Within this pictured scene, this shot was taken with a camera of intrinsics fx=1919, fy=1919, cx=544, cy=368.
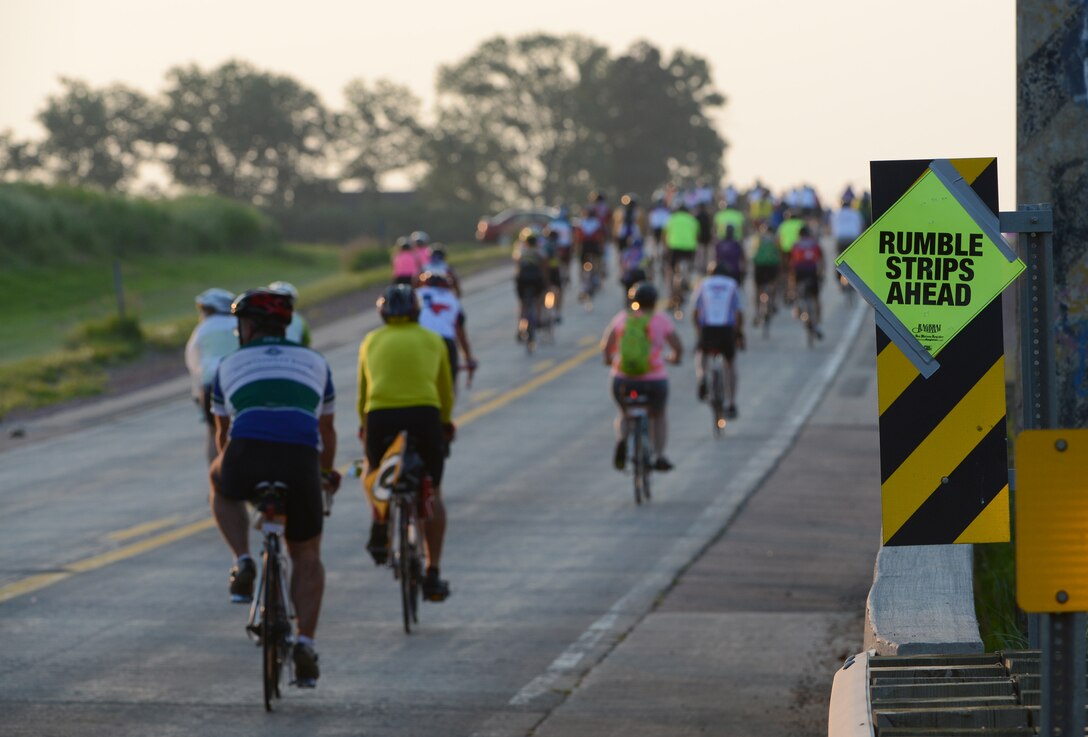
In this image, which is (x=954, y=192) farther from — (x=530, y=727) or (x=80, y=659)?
(x=80, y=659)

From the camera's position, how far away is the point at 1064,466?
4.12 m

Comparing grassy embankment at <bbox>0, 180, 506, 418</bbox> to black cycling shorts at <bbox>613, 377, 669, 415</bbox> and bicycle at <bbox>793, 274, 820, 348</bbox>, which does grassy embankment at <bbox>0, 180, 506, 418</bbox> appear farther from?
black cycling shorts at <bbox>613, 377, 669, 415</bbox>

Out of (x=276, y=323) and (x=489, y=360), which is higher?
(x=276, y=323)

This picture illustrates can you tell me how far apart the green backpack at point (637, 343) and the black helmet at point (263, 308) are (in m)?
7.55

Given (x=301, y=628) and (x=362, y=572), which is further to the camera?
(x=362, y=572)

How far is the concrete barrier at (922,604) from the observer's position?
6594mm

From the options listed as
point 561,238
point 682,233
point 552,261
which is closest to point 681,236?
point 682,233

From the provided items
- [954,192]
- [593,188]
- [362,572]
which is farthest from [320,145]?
[954,192]

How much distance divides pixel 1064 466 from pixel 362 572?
9940mm

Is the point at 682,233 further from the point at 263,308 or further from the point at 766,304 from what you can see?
the point at 263,308

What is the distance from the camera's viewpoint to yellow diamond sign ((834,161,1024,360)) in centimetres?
549

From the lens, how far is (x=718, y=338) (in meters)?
21.0

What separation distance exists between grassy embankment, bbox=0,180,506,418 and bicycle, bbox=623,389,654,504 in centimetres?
1276

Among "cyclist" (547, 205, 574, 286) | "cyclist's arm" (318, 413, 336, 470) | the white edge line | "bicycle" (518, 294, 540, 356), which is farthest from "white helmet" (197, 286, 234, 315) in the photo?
"cyclist" (547, 205, 574, 286)
